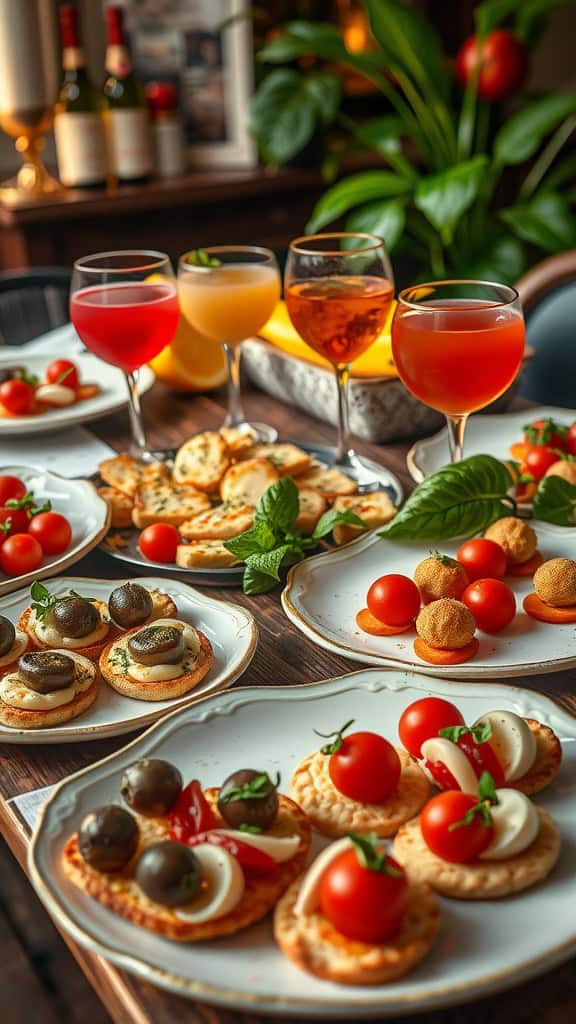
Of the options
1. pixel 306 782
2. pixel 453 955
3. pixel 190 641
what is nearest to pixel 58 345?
pixel 190 641

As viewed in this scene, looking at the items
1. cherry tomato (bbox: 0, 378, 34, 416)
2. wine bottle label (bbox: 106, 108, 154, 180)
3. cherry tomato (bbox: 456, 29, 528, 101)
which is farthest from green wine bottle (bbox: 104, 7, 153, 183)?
cherry tomato (bbox: 0, 378, 34, 416)

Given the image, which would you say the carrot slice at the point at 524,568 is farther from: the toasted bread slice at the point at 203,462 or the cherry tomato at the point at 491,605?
the toasted bread slice at the point at 203,462

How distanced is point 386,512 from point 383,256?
16.5 inches

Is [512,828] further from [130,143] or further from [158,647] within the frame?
[130,143]

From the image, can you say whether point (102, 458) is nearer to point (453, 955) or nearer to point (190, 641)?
point (190, 641)

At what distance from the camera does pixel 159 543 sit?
4.35ft

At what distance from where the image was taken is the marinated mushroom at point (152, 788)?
2.68 ft

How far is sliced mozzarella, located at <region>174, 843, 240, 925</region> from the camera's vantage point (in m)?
0.72

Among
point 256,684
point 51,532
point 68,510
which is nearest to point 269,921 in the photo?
point 256,684

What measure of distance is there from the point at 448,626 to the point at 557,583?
5.9 inches

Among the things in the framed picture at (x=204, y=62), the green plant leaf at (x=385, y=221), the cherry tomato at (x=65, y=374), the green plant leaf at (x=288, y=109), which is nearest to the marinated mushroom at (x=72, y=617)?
the cherry tomato at (x=65, y=374)

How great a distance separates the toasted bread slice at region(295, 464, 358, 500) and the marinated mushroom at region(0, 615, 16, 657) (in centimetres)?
54

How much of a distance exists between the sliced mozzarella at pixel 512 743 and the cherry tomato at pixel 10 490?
0.82 metres

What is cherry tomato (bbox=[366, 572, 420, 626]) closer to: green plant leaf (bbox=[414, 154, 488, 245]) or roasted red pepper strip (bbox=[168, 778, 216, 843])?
roasted red pepper strip (bbox=[168, 778, 216, 843])
